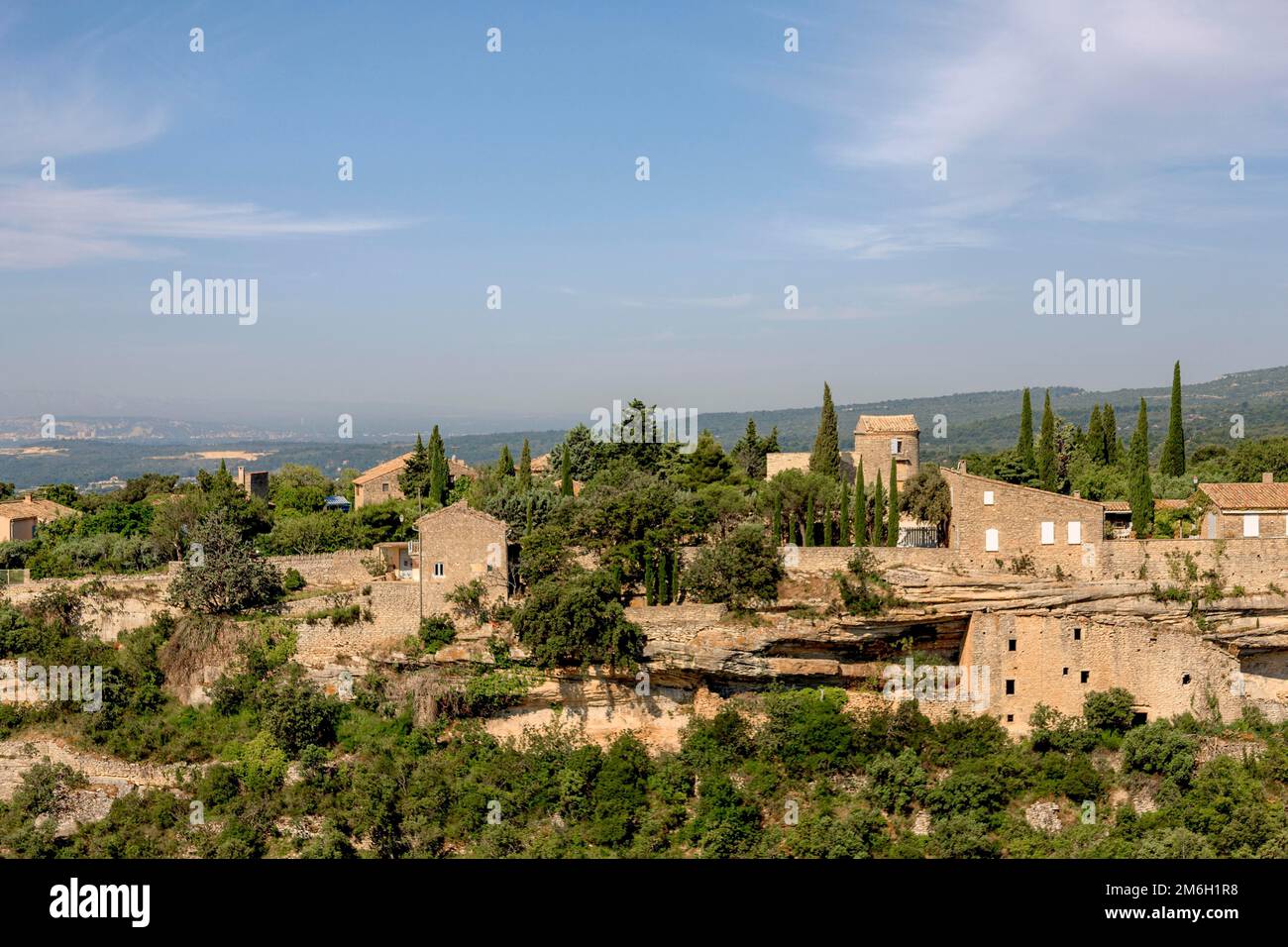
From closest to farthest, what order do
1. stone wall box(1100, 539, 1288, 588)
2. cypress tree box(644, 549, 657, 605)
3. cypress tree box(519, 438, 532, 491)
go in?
1. stone wall box(1100, 539, 1288, 588)
2. cypress tree box(644, 549, 657, 605)
3. cypress tree box(519, 438, 532, 491)

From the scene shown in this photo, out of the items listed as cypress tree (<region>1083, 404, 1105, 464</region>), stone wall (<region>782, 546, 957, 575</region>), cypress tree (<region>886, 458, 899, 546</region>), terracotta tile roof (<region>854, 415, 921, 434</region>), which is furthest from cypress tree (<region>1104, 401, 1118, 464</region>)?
stone wall (<region>782, 546, 957, 575</region>)

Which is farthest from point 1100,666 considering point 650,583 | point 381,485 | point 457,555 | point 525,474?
point 381,485

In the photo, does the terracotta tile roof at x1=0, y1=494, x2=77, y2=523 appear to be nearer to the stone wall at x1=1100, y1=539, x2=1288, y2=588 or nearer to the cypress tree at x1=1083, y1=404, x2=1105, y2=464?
the stone wall at x1=1100, y1=539, x2=1288, y2=588

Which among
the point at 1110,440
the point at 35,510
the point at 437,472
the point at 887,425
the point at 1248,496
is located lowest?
the point at 35,510

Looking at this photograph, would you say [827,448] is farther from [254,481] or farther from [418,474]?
[254,481]

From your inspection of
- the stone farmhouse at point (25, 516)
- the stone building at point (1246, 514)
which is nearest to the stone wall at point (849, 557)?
the stone building at point (1246, 514)

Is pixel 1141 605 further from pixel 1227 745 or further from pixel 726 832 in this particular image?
pixel 726 832

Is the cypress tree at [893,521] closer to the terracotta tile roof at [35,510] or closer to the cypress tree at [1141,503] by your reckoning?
the cypress tree at [1141,503]
